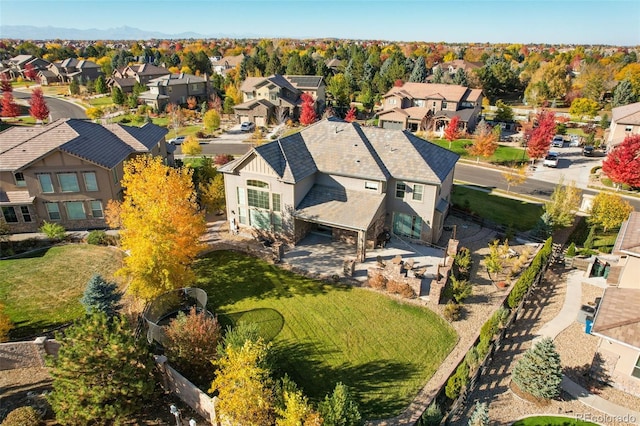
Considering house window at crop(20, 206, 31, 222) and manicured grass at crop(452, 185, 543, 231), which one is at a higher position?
house window at crop(20, 206, 31, 222)

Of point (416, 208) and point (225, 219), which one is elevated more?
point (416, 208)

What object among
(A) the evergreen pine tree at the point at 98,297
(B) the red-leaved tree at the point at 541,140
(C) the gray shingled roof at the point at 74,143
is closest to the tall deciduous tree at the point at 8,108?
(C) the gray shingled roof at the point at 74,143

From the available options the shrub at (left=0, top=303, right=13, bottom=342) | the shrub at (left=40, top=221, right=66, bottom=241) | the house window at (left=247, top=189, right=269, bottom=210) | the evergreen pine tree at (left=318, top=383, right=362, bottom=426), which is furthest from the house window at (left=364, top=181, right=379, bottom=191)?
the shrub at (left=40, top=221, right=66, bottom=241)

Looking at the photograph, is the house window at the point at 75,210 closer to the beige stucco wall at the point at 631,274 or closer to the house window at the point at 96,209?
the house window at the point at 96,209

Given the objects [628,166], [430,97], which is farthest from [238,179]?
[430,97]

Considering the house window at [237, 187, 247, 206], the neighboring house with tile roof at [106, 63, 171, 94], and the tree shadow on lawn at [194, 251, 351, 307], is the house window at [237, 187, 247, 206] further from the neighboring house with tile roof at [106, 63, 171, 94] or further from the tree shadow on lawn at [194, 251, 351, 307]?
the neighboring house with tile roof at [106, 63, 171, 94]

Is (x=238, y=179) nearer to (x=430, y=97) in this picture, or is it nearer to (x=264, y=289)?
(x=264, y=289)
